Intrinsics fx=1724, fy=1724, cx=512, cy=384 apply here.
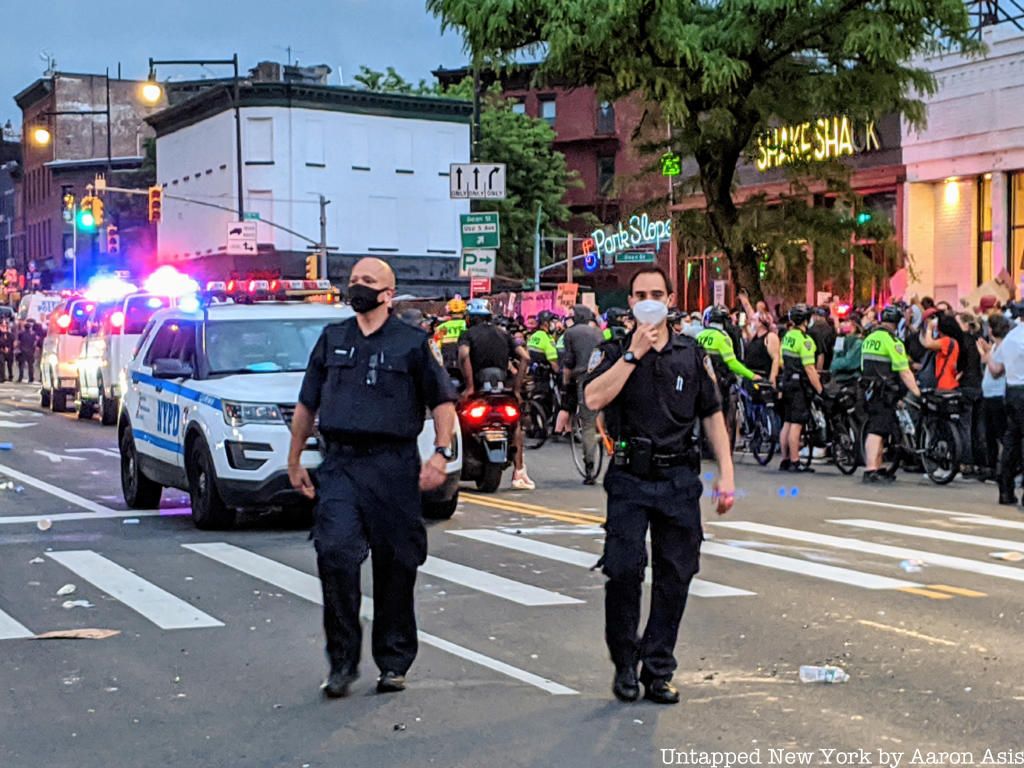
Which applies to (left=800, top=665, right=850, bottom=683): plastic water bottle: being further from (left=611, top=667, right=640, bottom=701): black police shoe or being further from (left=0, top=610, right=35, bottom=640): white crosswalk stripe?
(left=0, top=610, right=35, bottom=640): white crosswalk stripe

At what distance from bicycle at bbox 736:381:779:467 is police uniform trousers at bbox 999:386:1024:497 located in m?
5.15

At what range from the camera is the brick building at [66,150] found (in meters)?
97.3

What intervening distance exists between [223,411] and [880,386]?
7.87m

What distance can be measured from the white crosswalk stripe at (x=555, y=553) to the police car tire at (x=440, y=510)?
0.75 meters

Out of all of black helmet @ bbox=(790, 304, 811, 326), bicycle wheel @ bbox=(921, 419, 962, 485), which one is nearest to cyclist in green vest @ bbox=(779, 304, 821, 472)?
black helmet @ bbox=(790, 304, 811, 326)

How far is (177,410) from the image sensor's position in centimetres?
1473

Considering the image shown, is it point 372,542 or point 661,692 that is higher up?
point 372,542

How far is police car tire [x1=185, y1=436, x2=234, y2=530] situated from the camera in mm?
13852

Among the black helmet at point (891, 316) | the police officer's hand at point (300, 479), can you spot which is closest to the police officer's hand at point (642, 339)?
the police officer's hand at point (300, 479)

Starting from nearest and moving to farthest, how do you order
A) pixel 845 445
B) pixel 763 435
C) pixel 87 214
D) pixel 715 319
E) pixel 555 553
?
pixel 555 553 → pixel 845 445 → pixel 715 319 → pixel 763 435 → pixel 87 214

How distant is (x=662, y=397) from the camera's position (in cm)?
741

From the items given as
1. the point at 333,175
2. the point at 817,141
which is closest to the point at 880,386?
the point at 817,141

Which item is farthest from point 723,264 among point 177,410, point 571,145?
point 571,145

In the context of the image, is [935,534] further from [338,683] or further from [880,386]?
[338,683]
